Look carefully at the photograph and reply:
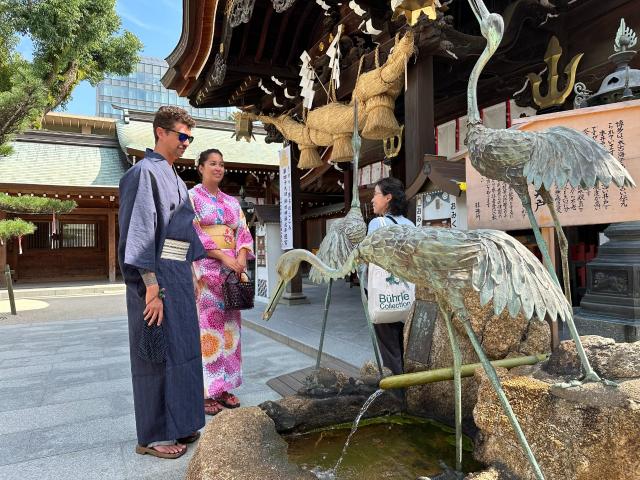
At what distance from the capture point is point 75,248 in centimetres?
1495

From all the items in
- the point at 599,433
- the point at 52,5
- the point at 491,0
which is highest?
the point at 52,5

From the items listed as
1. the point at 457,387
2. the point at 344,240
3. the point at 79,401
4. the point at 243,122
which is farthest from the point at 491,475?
the point at 243,122

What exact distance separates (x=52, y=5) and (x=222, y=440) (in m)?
12.6

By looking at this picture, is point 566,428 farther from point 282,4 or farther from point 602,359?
point 282,4

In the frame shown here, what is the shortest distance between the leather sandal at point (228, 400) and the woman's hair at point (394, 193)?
1849 millimetres

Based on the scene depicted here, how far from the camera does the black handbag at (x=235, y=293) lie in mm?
2994

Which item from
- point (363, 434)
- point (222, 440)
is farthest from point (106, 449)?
point (363, 434)

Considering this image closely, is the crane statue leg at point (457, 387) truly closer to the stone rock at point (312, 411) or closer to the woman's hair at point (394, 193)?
the stone rock at point (312, 411)

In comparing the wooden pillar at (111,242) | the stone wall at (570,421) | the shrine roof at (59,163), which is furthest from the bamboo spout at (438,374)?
the wooden pillar at (111,242)

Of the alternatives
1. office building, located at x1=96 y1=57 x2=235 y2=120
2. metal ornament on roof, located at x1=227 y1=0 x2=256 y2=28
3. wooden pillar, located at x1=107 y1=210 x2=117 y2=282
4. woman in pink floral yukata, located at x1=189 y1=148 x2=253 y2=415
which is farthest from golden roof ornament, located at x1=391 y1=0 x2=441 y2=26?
office building, located at x1=96 y1=57 x2=235 y2=120

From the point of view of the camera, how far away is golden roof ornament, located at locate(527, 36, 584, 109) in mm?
4708

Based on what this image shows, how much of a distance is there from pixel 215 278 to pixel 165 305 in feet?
2.40

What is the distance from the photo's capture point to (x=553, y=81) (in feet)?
15.9

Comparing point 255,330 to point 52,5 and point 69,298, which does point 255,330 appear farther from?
point 52,5
